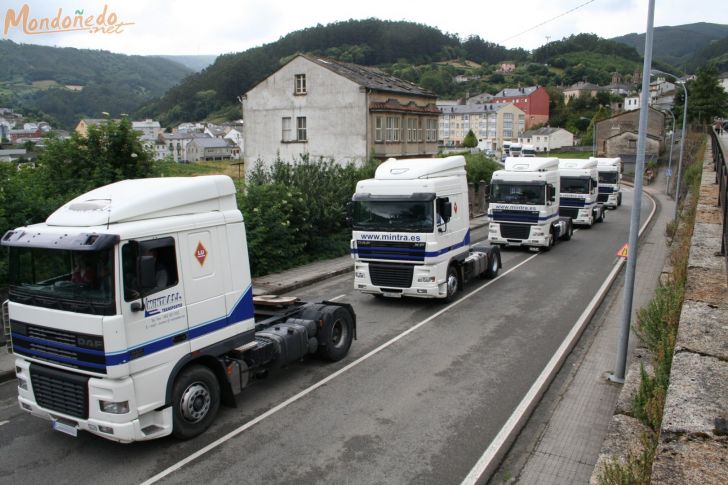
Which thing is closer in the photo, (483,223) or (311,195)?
(311,195)

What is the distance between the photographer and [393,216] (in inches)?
536

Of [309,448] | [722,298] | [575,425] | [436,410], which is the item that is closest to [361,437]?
[309,448]

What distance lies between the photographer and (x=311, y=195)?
20.5 m

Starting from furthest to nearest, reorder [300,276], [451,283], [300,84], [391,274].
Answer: [300,84]
[300,276]
[451,283]
[391,274]

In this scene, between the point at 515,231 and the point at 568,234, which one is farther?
the point at 568,234

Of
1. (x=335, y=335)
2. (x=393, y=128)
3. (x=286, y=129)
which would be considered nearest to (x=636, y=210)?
(x=335, y=335)

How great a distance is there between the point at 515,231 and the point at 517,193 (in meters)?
1.48

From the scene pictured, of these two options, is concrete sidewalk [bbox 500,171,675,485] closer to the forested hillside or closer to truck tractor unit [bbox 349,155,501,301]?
truck tractor unit [bbox 349,155,501,301]

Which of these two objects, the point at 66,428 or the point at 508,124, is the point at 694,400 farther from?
the point at 508,124

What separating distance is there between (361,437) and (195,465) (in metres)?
2.12

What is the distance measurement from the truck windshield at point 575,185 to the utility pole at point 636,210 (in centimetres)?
2025

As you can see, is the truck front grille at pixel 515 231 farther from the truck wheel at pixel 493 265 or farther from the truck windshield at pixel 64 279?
the truck windshield at pixel 64 279

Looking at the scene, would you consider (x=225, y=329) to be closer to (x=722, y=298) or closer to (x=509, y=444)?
(x=509, y=444)

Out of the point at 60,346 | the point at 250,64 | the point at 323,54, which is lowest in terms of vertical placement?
the point at 60,346
